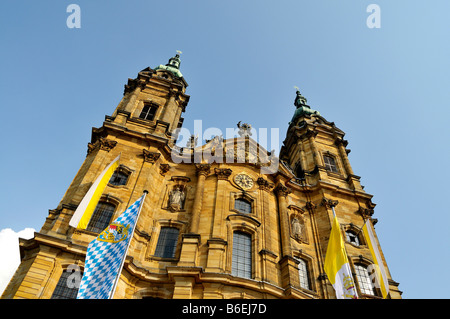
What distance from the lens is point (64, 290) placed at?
46.8ft

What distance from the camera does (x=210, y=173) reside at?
22.7m

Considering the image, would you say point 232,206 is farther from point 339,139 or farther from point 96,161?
point 339,139

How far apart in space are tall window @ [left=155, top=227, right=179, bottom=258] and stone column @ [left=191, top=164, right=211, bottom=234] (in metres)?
1.30

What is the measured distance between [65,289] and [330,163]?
23.5 meters

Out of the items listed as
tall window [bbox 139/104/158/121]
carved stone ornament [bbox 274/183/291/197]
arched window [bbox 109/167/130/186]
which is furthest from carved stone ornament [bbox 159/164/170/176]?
carved stone ornament [bbox 274/183/291/197]

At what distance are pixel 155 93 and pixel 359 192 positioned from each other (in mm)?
18858

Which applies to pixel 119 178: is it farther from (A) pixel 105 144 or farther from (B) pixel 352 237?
(B) pixel 352 237

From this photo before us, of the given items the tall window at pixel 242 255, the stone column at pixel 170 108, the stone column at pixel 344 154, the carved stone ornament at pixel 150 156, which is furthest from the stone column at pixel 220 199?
the stone column at pixel 344 154

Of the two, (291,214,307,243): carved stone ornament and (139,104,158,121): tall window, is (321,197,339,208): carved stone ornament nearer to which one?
(291,214,307,243): carved stone ornament

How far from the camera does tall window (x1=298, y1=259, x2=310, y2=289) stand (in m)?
19.5

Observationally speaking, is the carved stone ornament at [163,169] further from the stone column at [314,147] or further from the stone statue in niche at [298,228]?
the stone column at [314,147]
